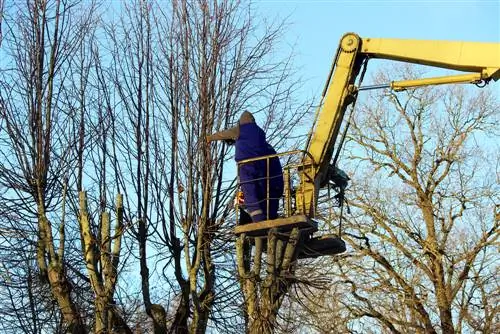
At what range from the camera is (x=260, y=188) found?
991 centimetres

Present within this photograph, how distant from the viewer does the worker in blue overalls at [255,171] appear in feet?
32.0

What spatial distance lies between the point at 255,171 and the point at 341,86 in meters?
1.67

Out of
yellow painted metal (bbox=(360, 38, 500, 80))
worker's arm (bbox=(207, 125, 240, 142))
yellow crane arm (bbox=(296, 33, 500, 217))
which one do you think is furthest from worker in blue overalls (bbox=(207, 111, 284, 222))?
yellow painted metal (bbox=(360, 38, 500, 80))

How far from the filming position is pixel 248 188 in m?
9.81

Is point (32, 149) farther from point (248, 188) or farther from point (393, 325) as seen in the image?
point (393, 325)

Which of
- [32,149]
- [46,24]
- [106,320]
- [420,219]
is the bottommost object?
[106,320]

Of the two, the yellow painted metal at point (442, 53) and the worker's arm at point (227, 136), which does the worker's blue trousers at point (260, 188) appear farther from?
the yellow painted metal at point (442, 53)

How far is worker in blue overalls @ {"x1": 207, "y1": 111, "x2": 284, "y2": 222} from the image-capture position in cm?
974

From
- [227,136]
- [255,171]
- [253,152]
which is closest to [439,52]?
[253,152]

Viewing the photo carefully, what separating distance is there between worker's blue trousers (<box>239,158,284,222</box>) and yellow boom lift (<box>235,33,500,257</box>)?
7.2 inches

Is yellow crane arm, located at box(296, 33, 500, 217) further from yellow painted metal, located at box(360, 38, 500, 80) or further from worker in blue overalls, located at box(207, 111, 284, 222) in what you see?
worker in blue overalls, located at box(207, 111, 284, 222)

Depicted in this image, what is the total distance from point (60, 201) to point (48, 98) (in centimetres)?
152

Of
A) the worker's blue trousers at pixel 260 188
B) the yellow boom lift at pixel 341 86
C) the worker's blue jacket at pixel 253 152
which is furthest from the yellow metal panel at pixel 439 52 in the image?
the worker's blue trousers at pixel 260 188

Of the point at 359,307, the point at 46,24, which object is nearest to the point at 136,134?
the point at 46,24
